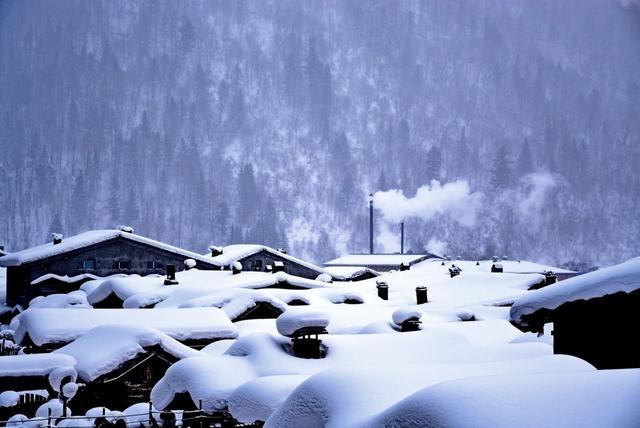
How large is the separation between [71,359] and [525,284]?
29976 millimetres

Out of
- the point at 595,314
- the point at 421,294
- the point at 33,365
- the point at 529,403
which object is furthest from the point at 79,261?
the point at 529,403

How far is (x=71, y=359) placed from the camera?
21.5 m

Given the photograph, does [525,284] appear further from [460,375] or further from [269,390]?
[460,375]

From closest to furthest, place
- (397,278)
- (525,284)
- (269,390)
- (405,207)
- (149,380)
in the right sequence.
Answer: (269,390), (149,380), (525,284), (397,278), (405,207)

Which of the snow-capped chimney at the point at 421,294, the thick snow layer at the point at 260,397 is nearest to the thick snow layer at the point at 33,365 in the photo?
the thick snow layer at the point at 260,397

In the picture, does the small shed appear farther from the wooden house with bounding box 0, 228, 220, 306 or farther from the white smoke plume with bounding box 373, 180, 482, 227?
the white smoke plume with bounding box 373, 180, 482, 227

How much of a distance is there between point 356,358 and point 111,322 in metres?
12.5

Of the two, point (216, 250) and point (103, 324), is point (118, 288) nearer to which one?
point (103, 324)

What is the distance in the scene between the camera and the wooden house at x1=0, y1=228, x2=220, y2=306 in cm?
4906

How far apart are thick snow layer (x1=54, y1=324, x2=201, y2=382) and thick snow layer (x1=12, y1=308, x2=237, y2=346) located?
2541mm

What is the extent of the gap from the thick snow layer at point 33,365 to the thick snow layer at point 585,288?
14187 millimetres

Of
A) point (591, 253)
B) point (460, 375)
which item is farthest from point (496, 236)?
point (460, 375)

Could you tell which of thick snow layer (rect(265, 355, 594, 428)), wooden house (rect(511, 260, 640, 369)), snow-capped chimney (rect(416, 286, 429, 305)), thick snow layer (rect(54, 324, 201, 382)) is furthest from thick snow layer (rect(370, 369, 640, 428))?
snow-capped chimney (rect(416, 286, 429, 305))

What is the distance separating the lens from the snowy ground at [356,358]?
18.7 feet
